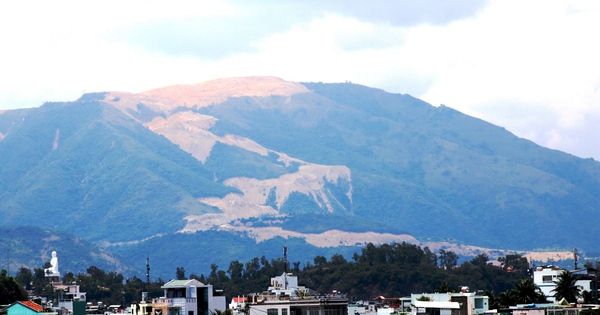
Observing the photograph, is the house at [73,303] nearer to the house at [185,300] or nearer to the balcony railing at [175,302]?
the house at [185,300]

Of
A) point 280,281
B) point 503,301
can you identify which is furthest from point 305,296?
point 280,281

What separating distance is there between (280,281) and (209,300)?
72.6 m

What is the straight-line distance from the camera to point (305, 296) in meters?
102

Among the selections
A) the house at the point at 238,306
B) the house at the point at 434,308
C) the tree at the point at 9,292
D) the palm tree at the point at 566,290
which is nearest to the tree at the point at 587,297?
the palm tree at the point at 566,290

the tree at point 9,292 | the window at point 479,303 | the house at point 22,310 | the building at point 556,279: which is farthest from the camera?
the building at point 556,279

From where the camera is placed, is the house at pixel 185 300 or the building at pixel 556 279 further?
the building at pixel 556 279

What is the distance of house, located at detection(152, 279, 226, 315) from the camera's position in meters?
108

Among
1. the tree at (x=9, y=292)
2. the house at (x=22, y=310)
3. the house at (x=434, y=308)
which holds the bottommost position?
the house at (x=434, y=308)

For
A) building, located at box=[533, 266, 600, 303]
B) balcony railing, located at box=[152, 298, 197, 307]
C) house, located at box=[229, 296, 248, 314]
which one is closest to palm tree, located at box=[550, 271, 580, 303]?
building, located at box=[533, 266, 600, 303]

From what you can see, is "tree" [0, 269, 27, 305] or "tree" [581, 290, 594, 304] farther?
"tree" [581, 290, 594, 304]

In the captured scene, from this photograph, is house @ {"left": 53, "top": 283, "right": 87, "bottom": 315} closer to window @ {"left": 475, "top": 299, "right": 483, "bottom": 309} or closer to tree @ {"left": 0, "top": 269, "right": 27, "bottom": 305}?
tree @ {"left": 0, "top": 269, "right": 27, "bottom": 305}

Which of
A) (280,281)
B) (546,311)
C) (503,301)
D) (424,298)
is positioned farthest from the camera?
(280,281)

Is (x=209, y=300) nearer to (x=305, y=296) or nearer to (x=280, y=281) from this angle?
(x=305, y=296)

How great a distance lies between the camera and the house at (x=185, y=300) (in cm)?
10769
